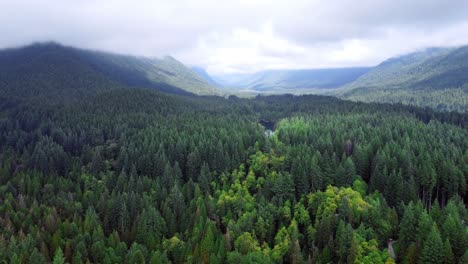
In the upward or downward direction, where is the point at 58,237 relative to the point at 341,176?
downward

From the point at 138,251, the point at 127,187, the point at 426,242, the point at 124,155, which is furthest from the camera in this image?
the point at 124,155

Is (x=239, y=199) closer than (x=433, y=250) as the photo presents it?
No

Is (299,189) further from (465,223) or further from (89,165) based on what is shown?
(89,165)

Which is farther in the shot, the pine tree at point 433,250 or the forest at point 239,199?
the forest at point 239,199

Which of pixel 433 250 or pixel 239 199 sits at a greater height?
pixel 433 250

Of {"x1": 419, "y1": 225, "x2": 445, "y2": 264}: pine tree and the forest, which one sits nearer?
{"x1": 419, "y1": 225, "x2": 445, "y2": 264}: pine tree

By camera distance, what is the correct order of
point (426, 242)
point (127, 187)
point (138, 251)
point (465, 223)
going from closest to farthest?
point (426, 242) → point (138, 251) → point (465, 223) → point (127, 187)

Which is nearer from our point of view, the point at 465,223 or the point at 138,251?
the point at 138,251

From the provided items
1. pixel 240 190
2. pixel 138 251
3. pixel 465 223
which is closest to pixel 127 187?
pixel 240 190
